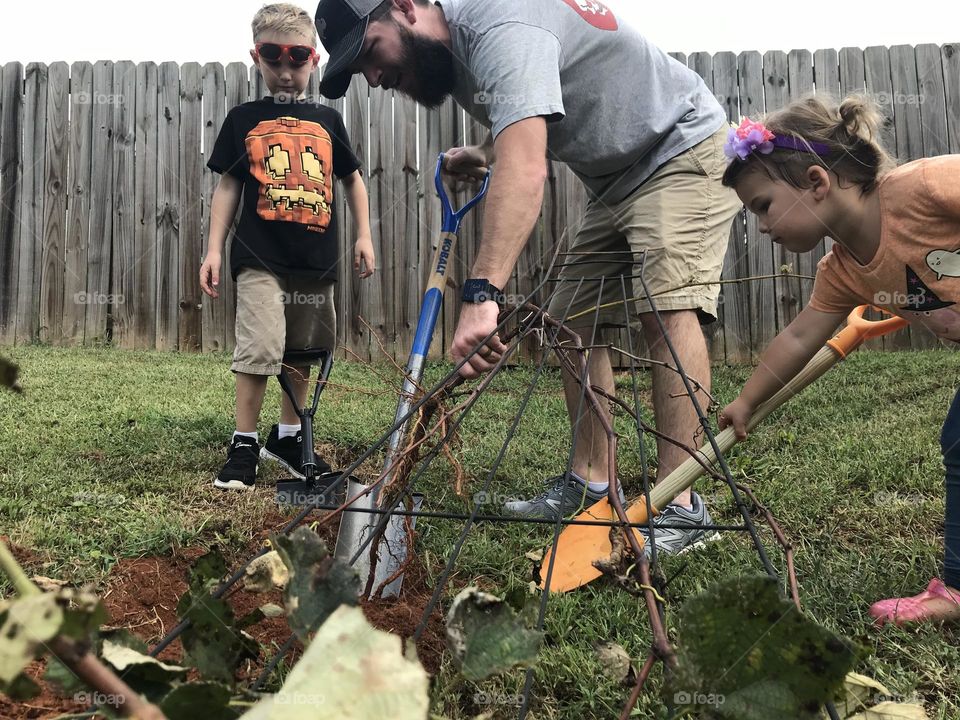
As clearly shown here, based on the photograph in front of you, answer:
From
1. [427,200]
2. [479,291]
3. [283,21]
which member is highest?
[283,21]

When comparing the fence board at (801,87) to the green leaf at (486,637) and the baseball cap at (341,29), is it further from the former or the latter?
the green leaf at (486,637)

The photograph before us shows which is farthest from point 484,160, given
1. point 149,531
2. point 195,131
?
point 195,131

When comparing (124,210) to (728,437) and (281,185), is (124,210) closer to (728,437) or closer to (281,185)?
(281,185)

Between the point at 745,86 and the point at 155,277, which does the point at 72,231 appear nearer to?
the point at 155,277

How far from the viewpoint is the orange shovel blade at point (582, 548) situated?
1588 mm

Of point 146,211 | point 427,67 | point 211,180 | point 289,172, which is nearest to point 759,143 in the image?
A: point 427,67

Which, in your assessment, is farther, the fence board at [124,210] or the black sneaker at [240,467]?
the fence board at [124,210]

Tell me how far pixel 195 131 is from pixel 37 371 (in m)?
2.06

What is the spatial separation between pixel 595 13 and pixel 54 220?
179 inches

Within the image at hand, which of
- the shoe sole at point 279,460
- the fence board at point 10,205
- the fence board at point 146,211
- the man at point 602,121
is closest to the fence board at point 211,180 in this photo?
the fence board at point 146,211

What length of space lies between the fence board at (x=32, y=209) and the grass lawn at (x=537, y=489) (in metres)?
1.57

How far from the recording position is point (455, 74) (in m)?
2.10

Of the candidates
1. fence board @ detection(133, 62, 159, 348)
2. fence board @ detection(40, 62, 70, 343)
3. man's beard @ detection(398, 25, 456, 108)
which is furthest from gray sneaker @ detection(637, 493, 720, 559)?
fence board @ detection(40, 62, 70, 343)

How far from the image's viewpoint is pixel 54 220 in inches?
198
